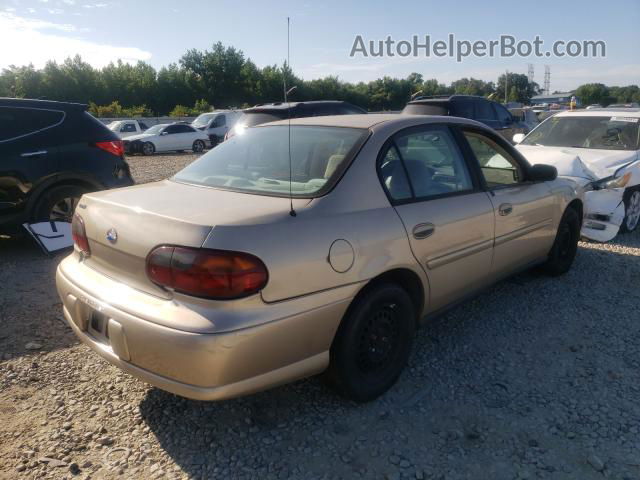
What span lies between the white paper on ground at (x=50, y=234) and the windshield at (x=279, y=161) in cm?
288

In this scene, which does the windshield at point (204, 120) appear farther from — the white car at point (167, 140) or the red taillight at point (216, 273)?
the red taillight at point (216, 273)

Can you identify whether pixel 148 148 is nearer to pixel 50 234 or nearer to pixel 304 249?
pixel 50 234

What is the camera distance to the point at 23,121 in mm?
5500

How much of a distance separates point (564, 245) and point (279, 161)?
3.10m

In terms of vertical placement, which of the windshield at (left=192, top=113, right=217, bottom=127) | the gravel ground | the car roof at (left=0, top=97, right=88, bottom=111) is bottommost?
the gravel ground

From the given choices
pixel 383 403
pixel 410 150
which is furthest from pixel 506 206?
pixel 383 403

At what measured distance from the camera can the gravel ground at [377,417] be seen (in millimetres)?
2367

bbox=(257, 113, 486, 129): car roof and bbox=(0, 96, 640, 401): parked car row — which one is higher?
bbox=(257, 113, 486, 129): car roof

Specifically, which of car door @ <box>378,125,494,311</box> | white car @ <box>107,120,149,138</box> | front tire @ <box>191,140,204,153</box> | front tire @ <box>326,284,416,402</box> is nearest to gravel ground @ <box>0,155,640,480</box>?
front tire @ <box>326,284,416,402</box>

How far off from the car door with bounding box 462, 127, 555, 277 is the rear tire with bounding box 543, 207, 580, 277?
34 centimetres

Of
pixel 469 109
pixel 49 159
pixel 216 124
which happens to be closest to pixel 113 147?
pixel 49 159

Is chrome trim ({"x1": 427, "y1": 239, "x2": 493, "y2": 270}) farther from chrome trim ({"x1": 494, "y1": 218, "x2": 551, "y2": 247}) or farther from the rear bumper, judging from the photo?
the rear bumper

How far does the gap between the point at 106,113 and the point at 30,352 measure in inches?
1551

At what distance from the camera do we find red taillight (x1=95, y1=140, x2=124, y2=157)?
19.3 feet
